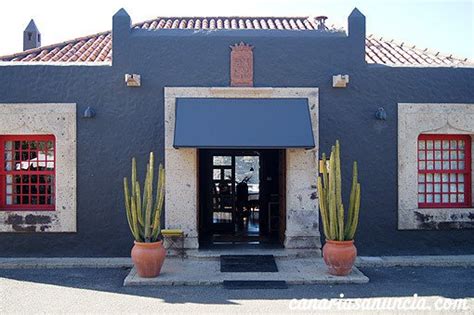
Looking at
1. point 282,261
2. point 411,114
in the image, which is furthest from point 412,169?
point 282,261

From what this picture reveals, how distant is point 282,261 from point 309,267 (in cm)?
74

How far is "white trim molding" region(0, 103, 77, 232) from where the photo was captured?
11109 millimetres

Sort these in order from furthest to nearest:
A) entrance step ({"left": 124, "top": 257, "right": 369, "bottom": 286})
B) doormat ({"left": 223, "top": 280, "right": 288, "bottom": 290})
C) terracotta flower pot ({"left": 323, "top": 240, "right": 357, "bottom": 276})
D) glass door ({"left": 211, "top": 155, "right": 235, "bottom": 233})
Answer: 1. glass door ({"left": 211, "top": 155, "right": 235, "bottom": 233})
2. terracotta flower pot ({"left": 323, "top": 240, "right": 357, "bottom": 276})
3. entrance step ({"left": 124, "top": 257, "right": 369, "bottom": 286})
4. doormat ({"left": 223, "top": 280, "right": 288, "bottom": 290})

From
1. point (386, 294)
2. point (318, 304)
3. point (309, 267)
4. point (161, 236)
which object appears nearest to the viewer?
point (318, 304)

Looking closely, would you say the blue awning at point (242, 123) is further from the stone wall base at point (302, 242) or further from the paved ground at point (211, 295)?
the paved ground at point (211, 295)

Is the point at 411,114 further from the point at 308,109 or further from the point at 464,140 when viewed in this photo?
the point at 308,109

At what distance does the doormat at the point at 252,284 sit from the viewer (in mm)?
8961

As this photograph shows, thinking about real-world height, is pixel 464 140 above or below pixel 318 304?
above

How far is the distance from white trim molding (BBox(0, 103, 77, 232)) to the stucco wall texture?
0.54 feet

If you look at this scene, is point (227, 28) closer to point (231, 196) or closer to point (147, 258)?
point (231, 196)

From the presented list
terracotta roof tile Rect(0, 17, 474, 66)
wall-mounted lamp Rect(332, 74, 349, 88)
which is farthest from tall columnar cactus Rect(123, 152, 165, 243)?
wall-mounted lamp Rect(332, 74, 349, 88)

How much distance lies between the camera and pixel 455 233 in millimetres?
11469

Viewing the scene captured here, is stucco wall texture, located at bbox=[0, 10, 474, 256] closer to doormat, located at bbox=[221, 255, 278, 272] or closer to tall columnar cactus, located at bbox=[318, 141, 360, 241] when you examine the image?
tall columnar cactus, located at bbox=[318, 141, 360, 241]

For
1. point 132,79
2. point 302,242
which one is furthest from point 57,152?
point 302,242
